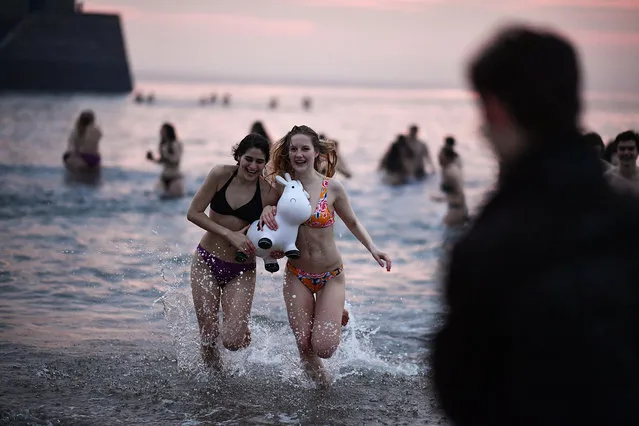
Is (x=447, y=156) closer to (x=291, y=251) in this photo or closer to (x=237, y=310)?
(x=237, y=310)

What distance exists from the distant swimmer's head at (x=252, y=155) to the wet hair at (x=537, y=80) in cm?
414

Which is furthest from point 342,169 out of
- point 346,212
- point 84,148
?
point 346,212

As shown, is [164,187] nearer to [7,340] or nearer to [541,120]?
[7,340]

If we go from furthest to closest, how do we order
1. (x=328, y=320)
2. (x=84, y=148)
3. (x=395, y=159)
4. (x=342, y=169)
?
1. (x=395, y=159)
2. (x=84, y=148)
3. (x=342, y=169)
4. (x=328, y=320)

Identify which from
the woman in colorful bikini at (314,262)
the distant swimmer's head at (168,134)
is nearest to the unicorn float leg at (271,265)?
the woman in colorful bikini at (314,262)

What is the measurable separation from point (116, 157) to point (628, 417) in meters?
29.0

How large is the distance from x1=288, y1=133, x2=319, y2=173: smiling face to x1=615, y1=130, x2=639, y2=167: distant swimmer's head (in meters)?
3.99

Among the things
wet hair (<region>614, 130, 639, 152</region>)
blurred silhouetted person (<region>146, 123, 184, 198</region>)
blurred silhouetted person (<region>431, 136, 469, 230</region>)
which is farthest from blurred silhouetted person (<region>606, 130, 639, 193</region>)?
blurred silhouetted person (<region>146, 123, 184, 198</region>)

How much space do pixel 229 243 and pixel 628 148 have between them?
4.50m

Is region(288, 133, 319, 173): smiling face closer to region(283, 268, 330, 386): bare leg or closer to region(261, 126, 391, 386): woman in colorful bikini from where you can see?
region(261, 126, 391, 386): woman in colorful bikini

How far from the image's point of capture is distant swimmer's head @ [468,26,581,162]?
228 cm

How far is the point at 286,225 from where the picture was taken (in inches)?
245

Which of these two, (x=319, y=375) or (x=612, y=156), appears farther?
(x=612, y=156)

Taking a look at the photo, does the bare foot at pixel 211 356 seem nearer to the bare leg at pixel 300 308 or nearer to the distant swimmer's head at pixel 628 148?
the bare leg at pixel 300 308
